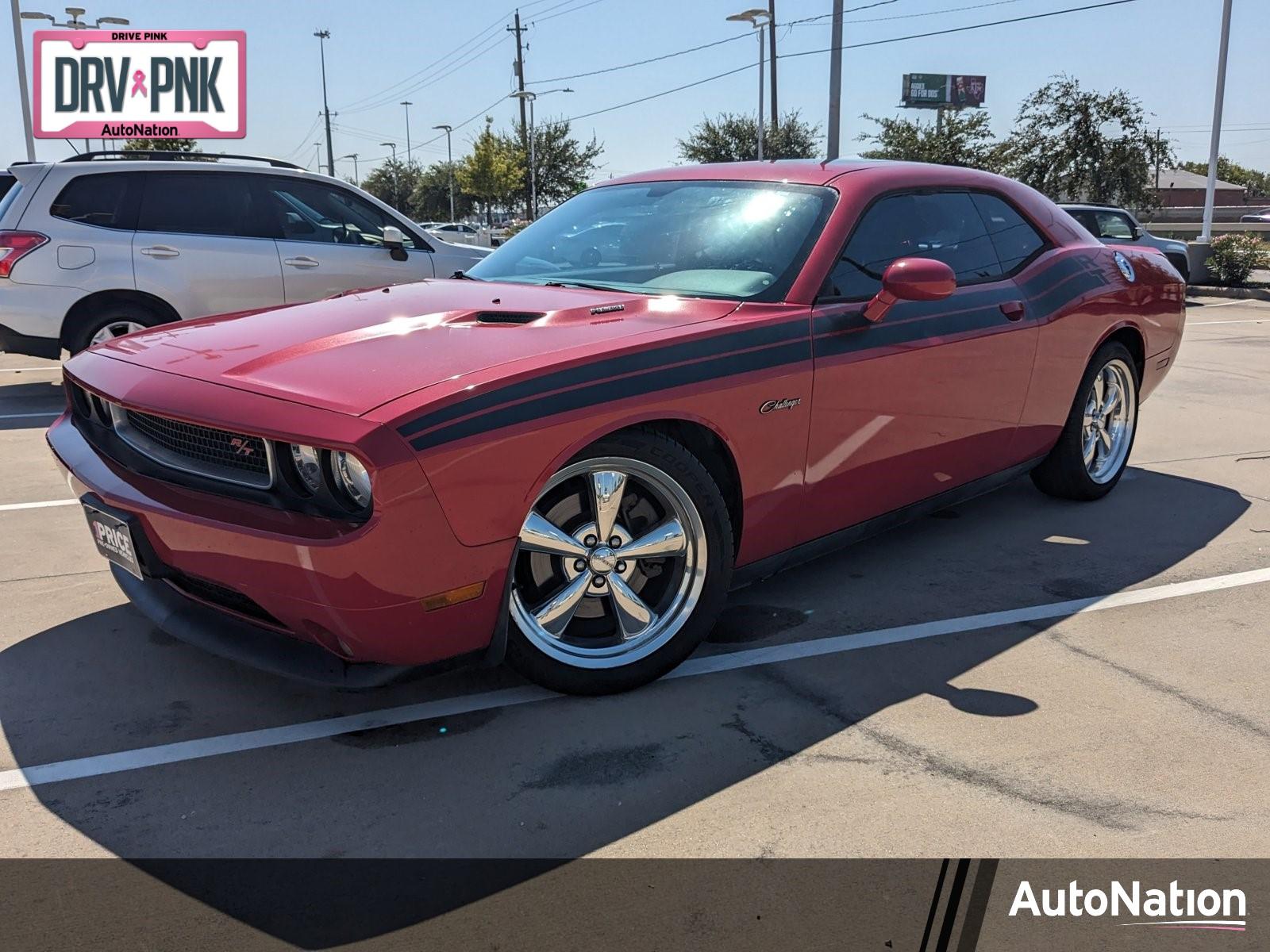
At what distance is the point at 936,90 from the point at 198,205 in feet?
317

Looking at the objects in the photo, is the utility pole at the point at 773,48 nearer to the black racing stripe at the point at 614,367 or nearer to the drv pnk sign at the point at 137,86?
the drv pnk sign at the point at 137,86

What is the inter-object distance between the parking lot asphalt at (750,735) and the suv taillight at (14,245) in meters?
4.05

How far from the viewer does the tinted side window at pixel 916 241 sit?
3766 mm

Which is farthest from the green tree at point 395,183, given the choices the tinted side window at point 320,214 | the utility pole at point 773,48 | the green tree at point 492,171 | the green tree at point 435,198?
the tinted side window at point 320,214

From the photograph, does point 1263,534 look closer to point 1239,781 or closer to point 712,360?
point 1239,781

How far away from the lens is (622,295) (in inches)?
143

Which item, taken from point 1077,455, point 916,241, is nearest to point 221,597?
point 916,241

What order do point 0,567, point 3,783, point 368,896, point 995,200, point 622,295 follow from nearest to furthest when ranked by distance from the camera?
point 368,896
point 3,783
point 622,295
point 0,567
point 995,200

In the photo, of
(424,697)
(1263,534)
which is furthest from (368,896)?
(1263,534)

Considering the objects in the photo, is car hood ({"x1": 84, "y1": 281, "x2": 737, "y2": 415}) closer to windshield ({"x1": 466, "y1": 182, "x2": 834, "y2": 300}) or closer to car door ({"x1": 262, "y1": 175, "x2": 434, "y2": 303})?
windshield ({"x1": 466, "y1": 182, "x2": 834, "y2": 300})

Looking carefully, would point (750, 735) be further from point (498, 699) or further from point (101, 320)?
point (101, 320)

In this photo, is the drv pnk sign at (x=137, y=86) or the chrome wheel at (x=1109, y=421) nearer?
the chrome wheel at (x=1109, y=421)

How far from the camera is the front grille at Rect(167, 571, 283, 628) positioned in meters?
2.80

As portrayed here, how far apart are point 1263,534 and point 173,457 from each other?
4405 mm
